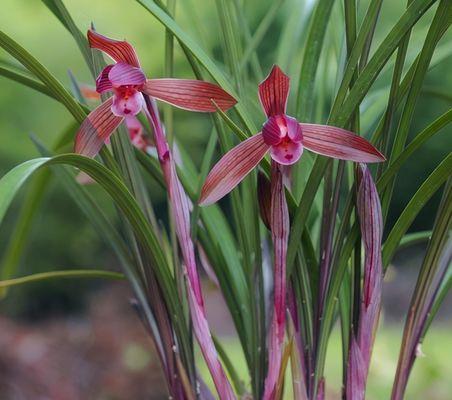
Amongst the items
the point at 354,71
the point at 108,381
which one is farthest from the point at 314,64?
the point at 108,381

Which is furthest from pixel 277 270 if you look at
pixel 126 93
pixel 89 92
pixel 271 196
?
pixel 89 92

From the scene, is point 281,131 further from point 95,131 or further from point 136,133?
point 136,133

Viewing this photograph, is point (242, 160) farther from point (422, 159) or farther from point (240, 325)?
A: point (422, 159)

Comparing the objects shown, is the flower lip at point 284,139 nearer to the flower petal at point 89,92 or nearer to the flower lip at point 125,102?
A: the flower lip at point 125,102

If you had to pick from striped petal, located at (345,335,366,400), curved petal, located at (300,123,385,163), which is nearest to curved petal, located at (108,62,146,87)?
curved petal, located at (300,123,385,163)

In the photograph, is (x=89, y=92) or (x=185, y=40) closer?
(x=185, y=40)

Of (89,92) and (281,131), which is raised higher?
(89,92)

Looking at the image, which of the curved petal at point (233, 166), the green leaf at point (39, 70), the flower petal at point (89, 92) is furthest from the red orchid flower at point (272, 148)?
the flower petal at point (89, 92)
